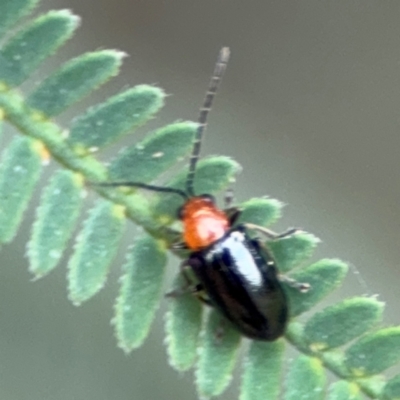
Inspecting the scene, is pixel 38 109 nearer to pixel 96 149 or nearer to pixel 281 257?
pixel 96 149

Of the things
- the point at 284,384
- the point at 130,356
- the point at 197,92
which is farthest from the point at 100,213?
the point at 197,92

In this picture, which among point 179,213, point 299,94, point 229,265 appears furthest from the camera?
point 299,94

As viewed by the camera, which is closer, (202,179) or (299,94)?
(202,179)

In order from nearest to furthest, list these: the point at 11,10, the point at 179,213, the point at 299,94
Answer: the point at 11,10 → the point at 179,213 → the point at 299,94

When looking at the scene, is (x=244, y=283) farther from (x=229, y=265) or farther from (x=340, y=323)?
(x=340, y=323)

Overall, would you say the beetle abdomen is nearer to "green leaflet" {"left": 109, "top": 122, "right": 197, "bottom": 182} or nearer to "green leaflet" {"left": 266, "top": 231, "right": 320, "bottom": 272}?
"green leaflet" {"left": 266, "top": 231, "right": 320, "bottom": 272}

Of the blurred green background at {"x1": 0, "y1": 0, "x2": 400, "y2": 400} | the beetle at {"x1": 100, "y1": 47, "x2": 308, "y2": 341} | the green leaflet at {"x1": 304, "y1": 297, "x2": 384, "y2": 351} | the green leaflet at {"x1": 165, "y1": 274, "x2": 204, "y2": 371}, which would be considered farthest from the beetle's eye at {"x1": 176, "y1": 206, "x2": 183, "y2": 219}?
the blurred green background at {"x1": 0, "y1": 0, "x2": 400, "y2": 400}

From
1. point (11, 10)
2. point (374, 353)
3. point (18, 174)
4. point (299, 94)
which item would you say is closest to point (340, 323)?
point (374, 353)
